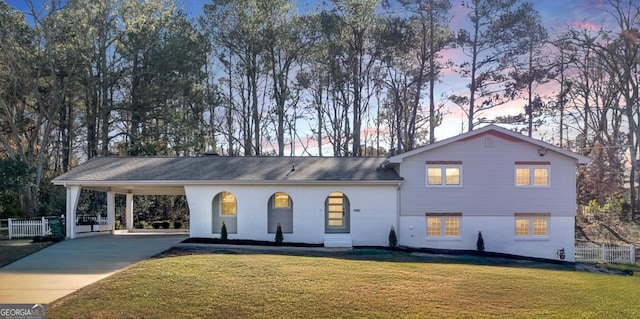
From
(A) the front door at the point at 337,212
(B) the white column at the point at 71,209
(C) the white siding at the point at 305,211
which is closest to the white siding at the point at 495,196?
(C) the white siding at the point at 305,211

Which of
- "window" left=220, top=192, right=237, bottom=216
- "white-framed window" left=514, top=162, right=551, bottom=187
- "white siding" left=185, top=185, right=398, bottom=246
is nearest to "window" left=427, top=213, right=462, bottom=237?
"white siding" left=185, top=185, right=398, bottom=246

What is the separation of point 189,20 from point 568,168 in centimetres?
2887

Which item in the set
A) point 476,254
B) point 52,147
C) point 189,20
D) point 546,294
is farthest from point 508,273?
point 52,147

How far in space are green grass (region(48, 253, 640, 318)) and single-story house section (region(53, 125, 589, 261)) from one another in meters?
7.10

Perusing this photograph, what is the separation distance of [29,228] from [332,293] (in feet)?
60.0

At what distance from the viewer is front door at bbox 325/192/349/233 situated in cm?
2322

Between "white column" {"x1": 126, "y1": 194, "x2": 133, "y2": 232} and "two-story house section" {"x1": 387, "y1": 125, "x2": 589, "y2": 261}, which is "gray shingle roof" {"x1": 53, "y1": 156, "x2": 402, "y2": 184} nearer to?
"two-story house section" {"x1": 387, "y1": 125, "x2": 589, "y2": 261}

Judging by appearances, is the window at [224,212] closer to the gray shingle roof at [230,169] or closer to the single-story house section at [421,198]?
the single-story house section at [421,198]

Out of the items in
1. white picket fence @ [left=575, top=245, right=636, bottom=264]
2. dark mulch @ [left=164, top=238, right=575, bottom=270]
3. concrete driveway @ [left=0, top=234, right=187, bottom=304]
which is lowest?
white picket fence @ [left=575, top=245, right=636, bottom=264]

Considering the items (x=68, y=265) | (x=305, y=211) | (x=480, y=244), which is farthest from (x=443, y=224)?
(x=68, y=265)

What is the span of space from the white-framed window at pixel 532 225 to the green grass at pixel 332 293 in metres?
7.41

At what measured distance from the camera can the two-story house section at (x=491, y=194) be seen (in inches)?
897

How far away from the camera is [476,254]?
21.4 m

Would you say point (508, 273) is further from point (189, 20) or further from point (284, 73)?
point (189, 20)
